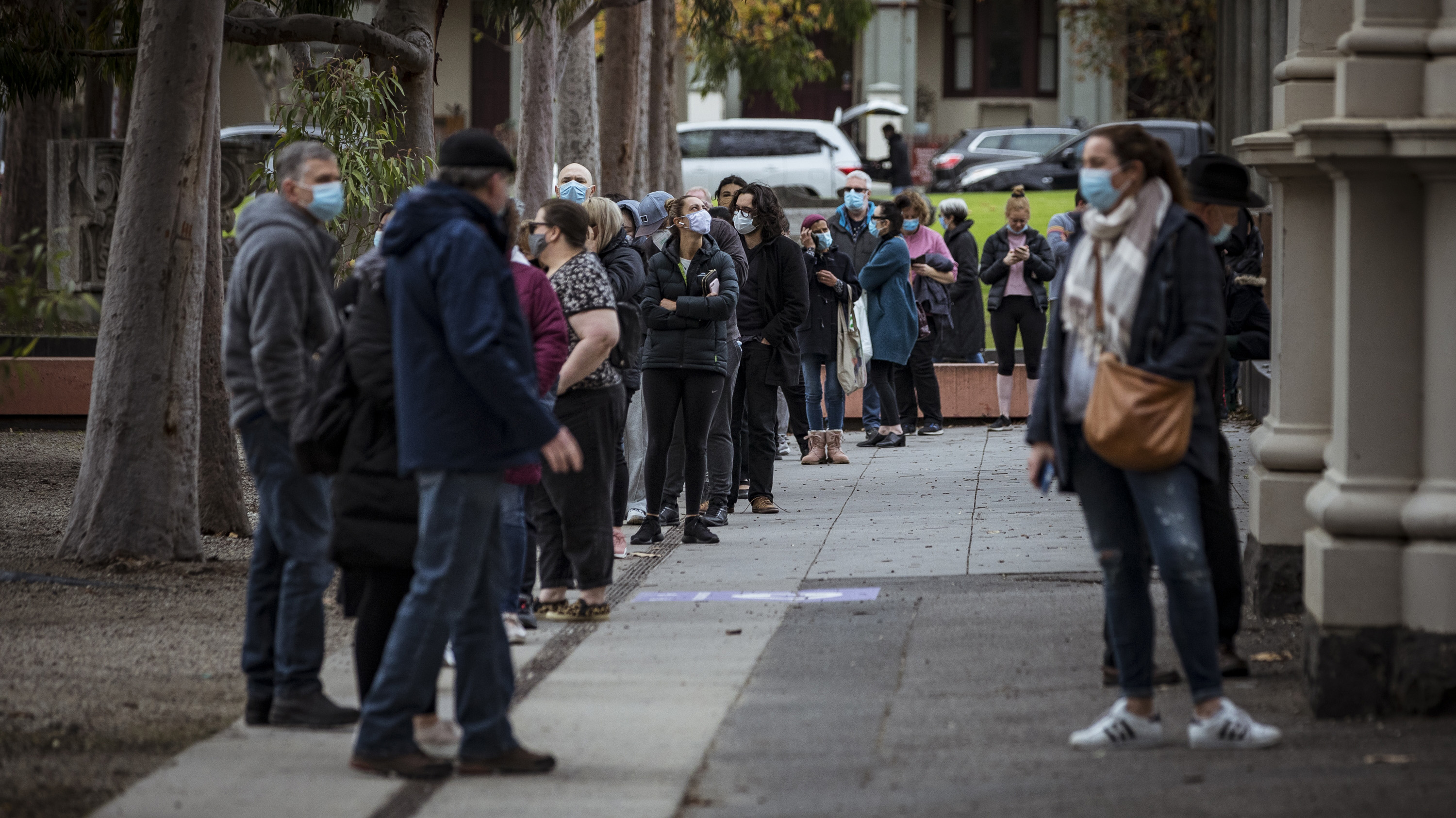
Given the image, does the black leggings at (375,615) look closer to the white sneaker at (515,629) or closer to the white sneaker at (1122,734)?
the white sneaker at (515,629)

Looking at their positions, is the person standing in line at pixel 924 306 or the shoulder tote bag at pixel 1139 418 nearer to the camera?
the shoulder tote bag at pixel 1139 418

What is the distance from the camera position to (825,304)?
12820 mm

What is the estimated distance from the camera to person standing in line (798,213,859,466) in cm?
1279

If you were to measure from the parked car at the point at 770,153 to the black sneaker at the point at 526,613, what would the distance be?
2348 centimetres

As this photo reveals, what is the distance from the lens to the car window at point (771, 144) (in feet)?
101

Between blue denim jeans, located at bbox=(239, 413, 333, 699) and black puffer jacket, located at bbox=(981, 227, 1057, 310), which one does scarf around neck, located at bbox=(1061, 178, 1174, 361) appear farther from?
black puffer jacket, located at bbox=(981, 227, 1057, 310)

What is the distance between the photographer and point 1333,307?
662 centimetres

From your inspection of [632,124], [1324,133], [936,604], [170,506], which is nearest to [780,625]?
[936,604]

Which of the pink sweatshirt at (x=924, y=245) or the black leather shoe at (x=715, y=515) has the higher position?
the pink sweatshirt at (x=924, y=245)

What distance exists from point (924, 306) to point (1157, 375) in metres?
9.72

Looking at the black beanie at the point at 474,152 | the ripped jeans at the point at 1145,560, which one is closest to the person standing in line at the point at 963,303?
the ripped jeans at the point at 1145,560

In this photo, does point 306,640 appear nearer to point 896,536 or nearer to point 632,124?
point 896,536

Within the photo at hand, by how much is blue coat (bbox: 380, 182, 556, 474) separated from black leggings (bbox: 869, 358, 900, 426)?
9.15m

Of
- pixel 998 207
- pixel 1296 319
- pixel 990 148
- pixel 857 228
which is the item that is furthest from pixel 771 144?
pixel 1296 319
